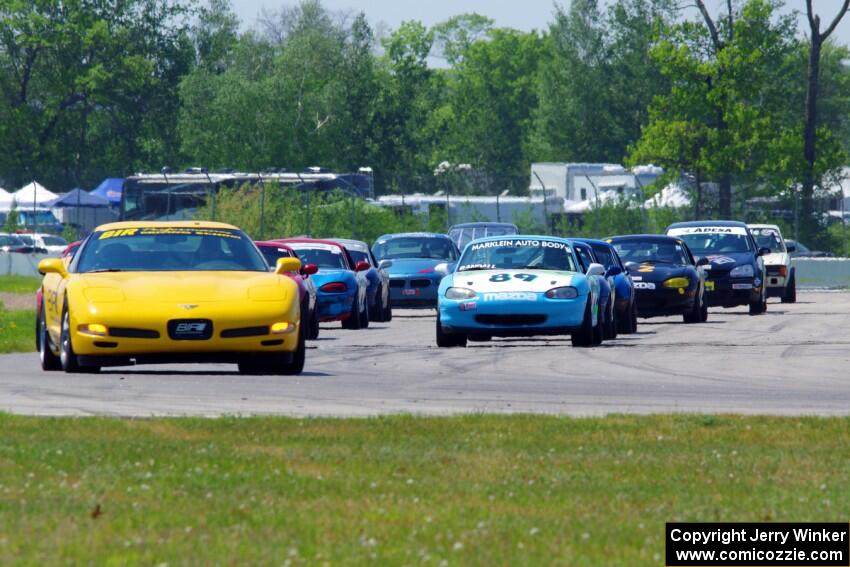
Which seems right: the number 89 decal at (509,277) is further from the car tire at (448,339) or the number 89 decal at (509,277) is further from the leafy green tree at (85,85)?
the leafy green tree at (85,85)

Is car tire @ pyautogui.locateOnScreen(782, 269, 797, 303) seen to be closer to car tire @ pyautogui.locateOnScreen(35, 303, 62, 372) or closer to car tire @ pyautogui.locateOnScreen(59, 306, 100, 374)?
car tire @ pyautogui.locateOnScreen(35, 303, 62, 372)

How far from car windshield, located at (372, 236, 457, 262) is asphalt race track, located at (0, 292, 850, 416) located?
38.5 ft

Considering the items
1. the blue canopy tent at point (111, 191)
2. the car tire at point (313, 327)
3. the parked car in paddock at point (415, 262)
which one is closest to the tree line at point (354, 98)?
the blue canopy tent at point (111, 191)

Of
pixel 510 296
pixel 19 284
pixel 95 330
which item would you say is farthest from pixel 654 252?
pixel 19 284

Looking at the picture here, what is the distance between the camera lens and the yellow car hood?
16.1m

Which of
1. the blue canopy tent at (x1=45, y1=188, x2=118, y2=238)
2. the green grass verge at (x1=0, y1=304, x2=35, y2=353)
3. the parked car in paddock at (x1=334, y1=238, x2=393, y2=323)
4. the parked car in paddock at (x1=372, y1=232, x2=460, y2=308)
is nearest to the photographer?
the green grass verge at (x1=0, y1=304, x2=35, y2=353)

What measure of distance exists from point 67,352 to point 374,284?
1444 centimetres

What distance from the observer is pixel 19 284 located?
160 feet

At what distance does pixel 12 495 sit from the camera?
8.85m

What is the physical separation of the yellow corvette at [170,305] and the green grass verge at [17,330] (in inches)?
178

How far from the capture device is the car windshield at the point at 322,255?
29.1 meters

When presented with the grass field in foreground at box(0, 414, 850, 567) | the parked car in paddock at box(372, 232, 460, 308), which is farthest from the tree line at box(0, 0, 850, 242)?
the grass field in foreground at box(0, 414, 850, 567)

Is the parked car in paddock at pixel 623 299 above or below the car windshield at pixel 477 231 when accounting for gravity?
below

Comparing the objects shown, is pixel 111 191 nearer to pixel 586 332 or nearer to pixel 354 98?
pixel 354 98
